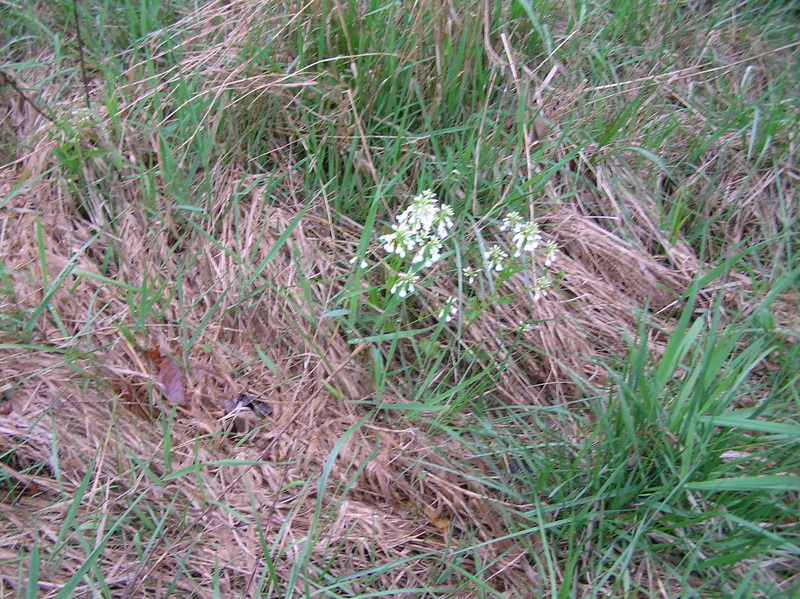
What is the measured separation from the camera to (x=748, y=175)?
91.4 inches

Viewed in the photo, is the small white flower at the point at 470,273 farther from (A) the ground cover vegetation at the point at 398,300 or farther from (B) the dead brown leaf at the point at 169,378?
(B) the dead brown leaf at the point at 169,378

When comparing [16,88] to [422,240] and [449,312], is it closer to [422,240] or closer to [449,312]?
[422,240]

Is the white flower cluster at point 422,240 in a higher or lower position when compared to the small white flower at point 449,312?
higher

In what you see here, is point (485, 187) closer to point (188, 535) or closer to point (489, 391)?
point (489, 391)

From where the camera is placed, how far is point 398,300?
1.79 metres

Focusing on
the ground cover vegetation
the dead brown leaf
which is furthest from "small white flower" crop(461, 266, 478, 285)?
the dead brown leaf

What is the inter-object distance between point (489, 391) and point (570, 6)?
5.82ft

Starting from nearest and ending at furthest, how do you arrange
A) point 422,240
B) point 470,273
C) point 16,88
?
point 422,240 < point 470,273 < point 16,88

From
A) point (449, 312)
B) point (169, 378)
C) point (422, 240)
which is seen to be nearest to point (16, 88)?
point (169, 378)

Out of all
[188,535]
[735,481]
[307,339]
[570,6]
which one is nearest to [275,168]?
[307,339]

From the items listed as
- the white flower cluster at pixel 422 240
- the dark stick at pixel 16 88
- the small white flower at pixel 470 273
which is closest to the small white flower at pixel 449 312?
the white flower cluster at pixel 422 240

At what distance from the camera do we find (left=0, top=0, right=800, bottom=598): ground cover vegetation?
1537 mm

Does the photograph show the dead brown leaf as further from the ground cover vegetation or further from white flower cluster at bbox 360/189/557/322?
white flower cluster at bbox 360/189/557/322

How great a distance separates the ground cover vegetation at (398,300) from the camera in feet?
5.04
